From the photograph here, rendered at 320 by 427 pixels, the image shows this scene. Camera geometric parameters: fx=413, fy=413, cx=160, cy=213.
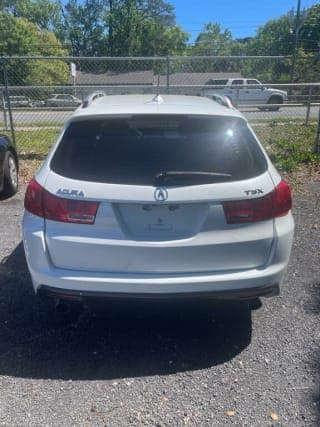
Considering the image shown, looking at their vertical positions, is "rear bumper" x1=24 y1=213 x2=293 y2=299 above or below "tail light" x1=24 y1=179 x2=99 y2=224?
below

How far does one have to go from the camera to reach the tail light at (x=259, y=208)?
262 cm

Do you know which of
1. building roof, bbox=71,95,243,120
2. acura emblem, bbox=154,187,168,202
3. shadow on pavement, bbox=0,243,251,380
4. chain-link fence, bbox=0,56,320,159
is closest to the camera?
acura emblem, bbox=154,187,168,202

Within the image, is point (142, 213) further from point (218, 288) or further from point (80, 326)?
point (80, 326)

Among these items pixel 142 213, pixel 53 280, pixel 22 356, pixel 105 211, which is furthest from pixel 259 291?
pixel 22 356

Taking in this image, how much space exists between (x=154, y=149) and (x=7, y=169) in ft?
13.8

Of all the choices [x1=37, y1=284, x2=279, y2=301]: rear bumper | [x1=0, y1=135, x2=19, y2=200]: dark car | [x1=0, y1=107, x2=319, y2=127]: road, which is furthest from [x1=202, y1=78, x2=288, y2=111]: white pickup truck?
[x1=0, y1=135, x2=19, y2=200]: dark car

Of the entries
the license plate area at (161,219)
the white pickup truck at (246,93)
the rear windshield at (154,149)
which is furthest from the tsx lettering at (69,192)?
the white pickup truck at (246,93)

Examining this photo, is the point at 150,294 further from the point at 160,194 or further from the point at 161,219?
the point at 160,194

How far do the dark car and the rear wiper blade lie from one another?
4063 mm

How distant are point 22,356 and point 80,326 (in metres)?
0.50

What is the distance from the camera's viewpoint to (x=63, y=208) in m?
2.60

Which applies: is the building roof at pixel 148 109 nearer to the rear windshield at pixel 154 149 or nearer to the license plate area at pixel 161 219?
the rear windshield at pixel 154 149

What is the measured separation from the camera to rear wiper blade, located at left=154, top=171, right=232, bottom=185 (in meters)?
2.61

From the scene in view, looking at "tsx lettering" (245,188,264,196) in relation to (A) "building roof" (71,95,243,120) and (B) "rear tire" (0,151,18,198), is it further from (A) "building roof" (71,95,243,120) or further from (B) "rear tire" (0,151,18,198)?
(B) "rear tire" (0,151,18,198)
